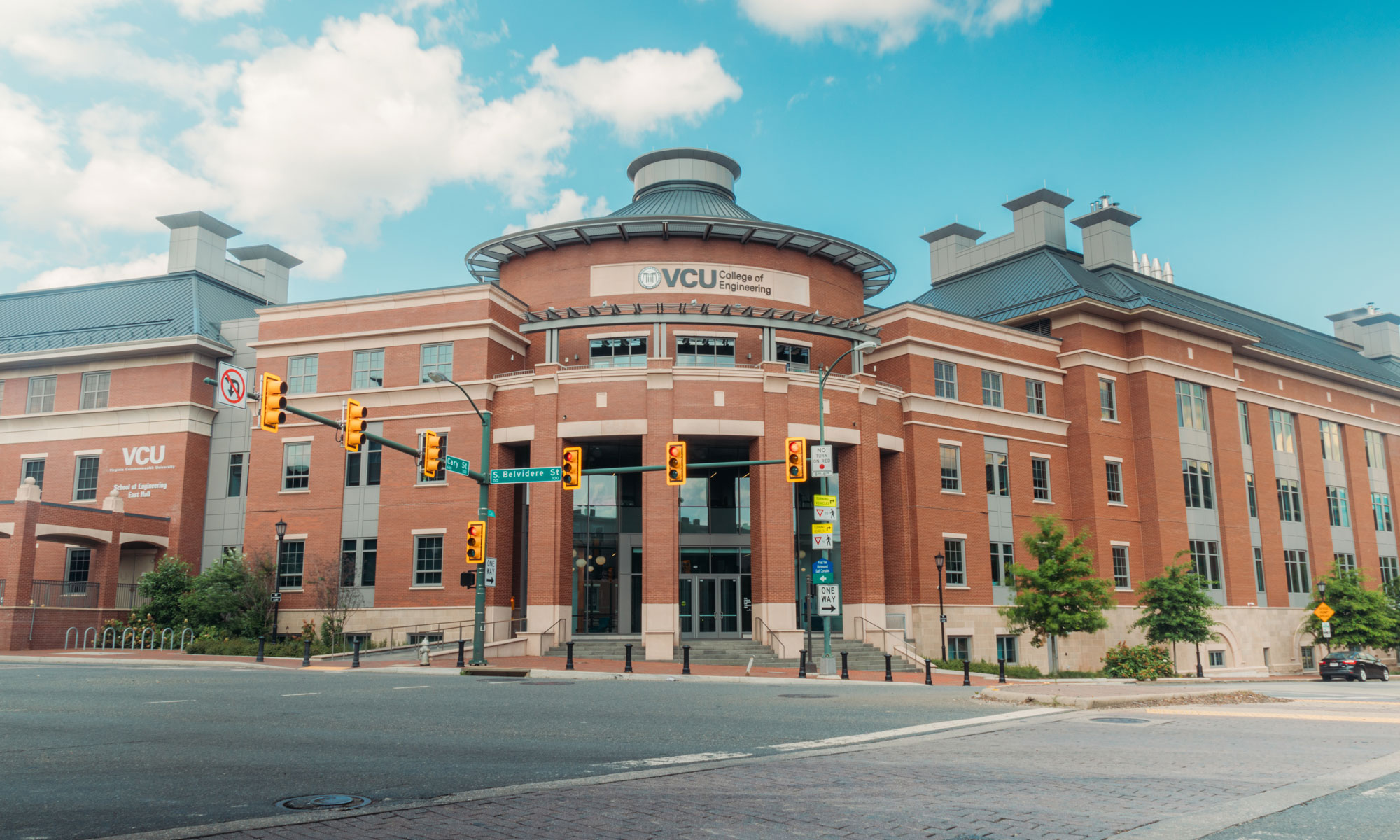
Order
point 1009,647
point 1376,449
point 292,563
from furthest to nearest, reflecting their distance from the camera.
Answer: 1. point 1376,449
2. point 1009,647
3. point 292,563

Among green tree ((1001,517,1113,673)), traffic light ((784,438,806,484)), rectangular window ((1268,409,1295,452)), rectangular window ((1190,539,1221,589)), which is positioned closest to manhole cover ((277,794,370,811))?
traffic light ((784,438,806,484))

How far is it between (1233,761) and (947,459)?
33.9m

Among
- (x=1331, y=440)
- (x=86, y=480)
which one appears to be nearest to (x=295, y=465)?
(x=86, y=480)

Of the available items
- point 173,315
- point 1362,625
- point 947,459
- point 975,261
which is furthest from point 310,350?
point 1362,625

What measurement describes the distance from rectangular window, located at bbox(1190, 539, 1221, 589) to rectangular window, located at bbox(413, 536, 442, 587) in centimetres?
3598

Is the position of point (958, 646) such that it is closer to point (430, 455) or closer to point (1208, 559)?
point (1208, 559)

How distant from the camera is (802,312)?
142ft

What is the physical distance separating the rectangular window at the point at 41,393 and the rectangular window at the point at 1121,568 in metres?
51.1

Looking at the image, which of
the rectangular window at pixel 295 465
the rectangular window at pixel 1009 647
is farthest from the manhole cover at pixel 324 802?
the rectangular window at pixel 1009 647

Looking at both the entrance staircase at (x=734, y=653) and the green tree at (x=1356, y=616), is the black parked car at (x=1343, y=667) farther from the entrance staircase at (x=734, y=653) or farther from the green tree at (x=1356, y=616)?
the entrance staircase at (x=734, y=653)

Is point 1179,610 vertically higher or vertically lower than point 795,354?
lower

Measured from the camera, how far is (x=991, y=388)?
46.2 m

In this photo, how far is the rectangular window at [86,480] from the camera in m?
44.8

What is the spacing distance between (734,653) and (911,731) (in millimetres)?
22483
